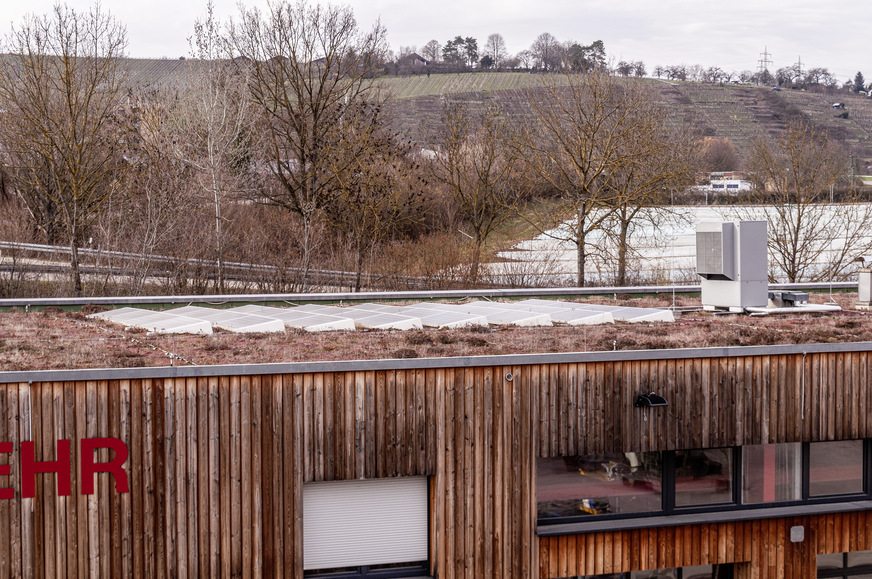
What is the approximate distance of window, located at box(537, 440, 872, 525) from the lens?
8852 mm

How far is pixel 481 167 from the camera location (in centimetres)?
2806

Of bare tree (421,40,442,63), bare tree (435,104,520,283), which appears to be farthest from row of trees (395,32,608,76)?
bare tree (435,104,520,283)

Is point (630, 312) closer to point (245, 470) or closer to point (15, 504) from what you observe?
point (245, 470)

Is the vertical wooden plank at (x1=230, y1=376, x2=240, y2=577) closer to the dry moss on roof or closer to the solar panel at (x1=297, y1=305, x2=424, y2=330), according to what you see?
the dry moss on roof

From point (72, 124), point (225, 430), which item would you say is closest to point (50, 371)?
point (225, 430)

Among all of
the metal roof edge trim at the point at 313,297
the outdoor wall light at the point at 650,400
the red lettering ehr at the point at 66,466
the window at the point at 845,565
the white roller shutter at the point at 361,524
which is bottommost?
the window at the point at 845,565

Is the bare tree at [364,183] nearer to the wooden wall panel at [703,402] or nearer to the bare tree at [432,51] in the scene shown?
the wooden wall panel at [703,402]

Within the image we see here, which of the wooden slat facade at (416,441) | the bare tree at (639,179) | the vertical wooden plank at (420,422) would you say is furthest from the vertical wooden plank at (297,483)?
the bare tree at (639,179)

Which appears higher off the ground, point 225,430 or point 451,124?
point 451,124

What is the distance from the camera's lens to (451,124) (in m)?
27.8

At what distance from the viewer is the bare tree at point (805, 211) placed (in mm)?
24609

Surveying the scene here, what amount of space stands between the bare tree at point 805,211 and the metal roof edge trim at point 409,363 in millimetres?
16124

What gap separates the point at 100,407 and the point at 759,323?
850 centimetres

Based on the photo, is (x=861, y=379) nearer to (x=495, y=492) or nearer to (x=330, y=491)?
(x=495, y=492)
